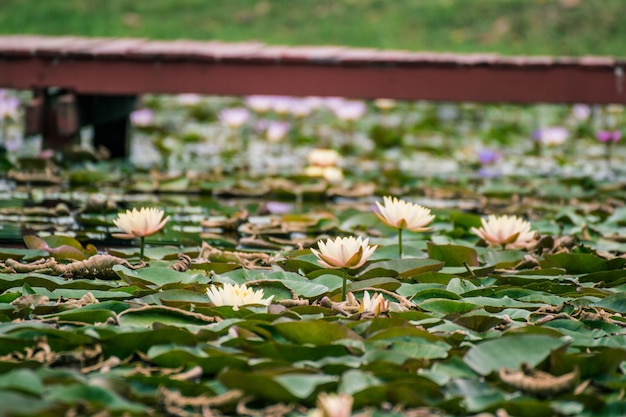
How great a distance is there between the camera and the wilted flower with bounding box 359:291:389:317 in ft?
6.96

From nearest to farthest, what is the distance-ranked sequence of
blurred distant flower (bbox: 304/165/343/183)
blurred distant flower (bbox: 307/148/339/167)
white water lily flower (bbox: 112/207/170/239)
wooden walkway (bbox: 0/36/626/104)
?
white water lily flower (bbox: 112/207/170/239), blurred distant flower (bbox: 304/165/343/183), blurred distant flower (bbox: 307/148/339/167), wooden walkway (bbox: 0/36/626/104)

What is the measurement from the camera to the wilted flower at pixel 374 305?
6.96 feet

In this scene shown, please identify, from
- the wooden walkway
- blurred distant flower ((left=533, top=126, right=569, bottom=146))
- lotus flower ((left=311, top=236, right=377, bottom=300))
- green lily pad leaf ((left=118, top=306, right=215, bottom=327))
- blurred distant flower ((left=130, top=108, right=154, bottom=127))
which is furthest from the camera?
blurred distant flower ((left=130, top=108, right=154, bottom=127))

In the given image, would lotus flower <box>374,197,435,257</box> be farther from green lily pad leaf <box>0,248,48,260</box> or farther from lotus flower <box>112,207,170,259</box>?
green lily pad leaf <box>0,248,48,260</box>

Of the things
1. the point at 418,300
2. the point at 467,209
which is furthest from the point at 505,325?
the point at 467,209

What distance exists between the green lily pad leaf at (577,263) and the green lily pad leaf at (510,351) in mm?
934

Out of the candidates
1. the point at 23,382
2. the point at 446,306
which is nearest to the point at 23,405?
the point at 23,382

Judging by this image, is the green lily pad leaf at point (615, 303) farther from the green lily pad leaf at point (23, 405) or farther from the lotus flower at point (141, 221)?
the green lily pad leaf at point (23, 405)

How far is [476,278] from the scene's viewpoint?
2598 mm

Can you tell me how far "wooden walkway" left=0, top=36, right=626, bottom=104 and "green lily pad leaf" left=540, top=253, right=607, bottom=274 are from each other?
2428mm

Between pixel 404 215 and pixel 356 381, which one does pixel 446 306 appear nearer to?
pixel 404 215

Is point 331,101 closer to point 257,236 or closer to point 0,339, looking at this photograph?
point 257,236

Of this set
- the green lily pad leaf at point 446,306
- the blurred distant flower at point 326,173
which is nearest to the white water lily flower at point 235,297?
the green lily pad leaf at point 446,306

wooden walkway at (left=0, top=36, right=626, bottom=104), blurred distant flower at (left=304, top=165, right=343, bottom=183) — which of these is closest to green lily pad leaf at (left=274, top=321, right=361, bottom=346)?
blurred distant flower at (left=304, top=165, right=343, bottom=183)
